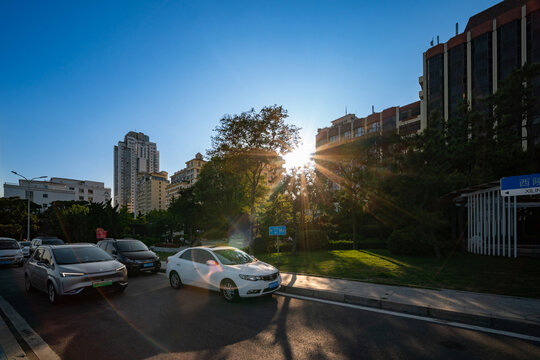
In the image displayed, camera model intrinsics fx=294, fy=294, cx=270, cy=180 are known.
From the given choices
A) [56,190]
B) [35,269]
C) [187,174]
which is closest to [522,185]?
[35,269]

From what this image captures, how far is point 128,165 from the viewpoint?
580 ft

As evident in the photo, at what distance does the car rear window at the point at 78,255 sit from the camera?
328 inches

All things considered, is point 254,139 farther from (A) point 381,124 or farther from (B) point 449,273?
(A) point 381,124

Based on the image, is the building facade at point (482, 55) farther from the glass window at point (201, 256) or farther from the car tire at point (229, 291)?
the car tire at point (229, 291)

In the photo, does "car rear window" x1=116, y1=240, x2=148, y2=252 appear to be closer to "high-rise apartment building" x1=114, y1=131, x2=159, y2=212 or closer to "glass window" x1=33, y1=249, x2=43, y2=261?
"glass window" x1=33, y1=249, x2=43, y2=261

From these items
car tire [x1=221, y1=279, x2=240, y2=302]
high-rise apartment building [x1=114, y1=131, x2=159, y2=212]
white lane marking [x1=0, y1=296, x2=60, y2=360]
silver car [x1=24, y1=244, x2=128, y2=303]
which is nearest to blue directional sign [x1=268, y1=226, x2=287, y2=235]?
car tire [x1=221, y1=279, x2=240, y2=302]

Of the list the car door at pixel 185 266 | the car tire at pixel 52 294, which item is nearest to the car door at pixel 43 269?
the car tire at pixel 52 294

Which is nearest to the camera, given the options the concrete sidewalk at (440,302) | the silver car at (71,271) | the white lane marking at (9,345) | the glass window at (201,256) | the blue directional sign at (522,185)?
the white lane marking at (9,345)

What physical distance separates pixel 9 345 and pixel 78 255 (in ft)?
13.1

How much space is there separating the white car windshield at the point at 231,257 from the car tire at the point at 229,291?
65 cm

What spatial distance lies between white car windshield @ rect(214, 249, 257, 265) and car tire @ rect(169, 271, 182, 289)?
173 cm

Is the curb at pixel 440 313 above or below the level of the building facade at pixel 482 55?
below

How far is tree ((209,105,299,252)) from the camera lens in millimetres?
15914

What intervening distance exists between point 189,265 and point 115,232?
2409 cm
